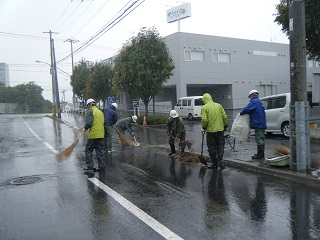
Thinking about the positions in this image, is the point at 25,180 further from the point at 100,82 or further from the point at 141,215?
the point at 100,82

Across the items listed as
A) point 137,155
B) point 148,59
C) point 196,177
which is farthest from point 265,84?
point 196,177

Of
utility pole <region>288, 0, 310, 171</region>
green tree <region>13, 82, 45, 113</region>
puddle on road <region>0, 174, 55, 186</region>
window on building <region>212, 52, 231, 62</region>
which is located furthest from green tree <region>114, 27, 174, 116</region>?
green tree <region>13, 82, 45, 113</region>

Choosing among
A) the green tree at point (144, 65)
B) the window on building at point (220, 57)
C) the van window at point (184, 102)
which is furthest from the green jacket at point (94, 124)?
the window on building at point (220, 57)

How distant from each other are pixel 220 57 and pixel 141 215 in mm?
30979

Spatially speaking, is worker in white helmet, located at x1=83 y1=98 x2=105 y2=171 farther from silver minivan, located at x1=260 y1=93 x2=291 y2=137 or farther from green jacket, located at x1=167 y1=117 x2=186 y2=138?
silver minivan, located at x1=260 y1=93 x2=291 y2=137

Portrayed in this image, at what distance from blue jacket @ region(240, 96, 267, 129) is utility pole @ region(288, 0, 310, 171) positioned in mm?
1121

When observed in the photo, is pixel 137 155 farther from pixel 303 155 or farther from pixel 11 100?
pixel 11 100

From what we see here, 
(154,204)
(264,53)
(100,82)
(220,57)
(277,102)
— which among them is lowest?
(154,204)

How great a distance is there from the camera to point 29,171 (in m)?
8.30

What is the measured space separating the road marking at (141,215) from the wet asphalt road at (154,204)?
13mm

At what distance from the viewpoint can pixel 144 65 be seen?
71.4ft

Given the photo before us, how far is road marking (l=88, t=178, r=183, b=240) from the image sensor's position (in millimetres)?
4105

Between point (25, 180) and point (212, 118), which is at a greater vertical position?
point (212, 118)

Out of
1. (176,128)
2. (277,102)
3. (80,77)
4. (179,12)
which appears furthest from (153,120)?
(80,77)
